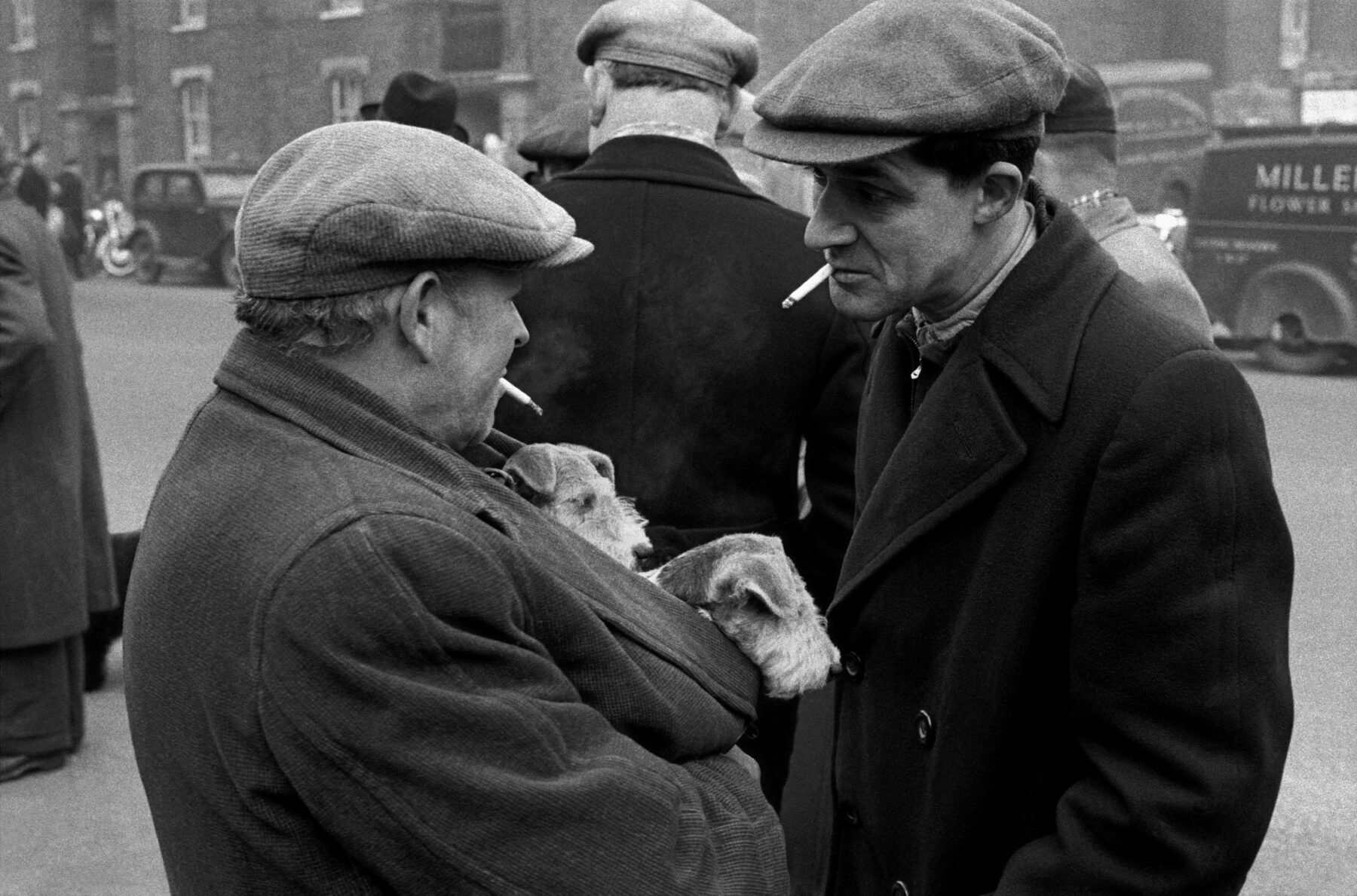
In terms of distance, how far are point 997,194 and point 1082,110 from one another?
5.95 feet

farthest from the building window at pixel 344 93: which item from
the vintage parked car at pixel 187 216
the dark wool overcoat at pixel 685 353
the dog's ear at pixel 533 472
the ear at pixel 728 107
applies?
the dog's ear at pixel 533 472

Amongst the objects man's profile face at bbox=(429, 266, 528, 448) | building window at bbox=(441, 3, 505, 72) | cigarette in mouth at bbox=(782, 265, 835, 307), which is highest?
building window at bbox=(441, 3, 505, 72)

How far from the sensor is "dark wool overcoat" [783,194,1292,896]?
181 cm

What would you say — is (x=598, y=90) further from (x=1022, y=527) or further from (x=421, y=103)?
(x=421, y=103)

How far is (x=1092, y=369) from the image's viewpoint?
6.25ft

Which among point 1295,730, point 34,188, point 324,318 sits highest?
point 324,318

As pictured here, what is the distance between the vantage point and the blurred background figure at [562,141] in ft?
18.0

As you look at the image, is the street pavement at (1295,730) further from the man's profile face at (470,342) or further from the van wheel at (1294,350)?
the man's profile face at (470,342)

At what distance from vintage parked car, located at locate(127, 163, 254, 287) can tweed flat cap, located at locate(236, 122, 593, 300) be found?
23425 millimetres

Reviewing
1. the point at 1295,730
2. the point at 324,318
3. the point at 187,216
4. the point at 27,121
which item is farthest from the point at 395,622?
the point at 27,121

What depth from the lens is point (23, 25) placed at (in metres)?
40.6

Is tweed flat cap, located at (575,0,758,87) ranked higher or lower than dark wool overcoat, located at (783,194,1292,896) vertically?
higher

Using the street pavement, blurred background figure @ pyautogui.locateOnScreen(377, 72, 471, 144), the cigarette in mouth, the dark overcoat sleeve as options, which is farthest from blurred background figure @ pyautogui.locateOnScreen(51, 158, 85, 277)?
the dark overcoat sleeve

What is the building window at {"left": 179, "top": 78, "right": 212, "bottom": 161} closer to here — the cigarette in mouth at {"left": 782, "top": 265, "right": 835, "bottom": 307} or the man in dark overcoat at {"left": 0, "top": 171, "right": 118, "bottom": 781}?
the man in dark overcoat at {"left": 0, "top": 171, "right": 118, "bottom": 781}
